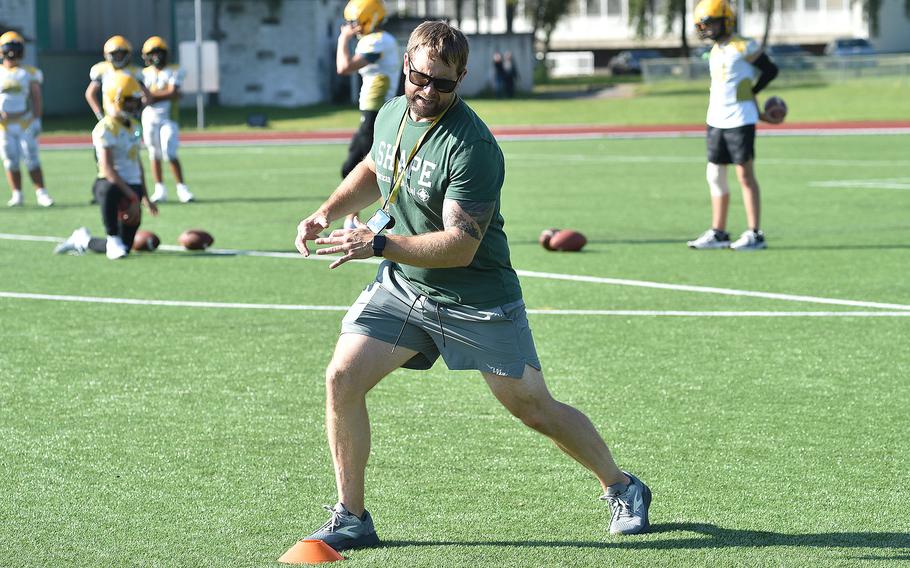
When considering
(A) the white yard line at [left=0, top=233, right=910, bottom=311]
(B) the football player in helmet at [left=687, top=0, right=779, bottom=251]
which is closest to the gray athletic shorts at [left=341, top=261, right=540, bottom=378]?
(A) the white yard line at [left=0, top=233, right=910, bottom=311]

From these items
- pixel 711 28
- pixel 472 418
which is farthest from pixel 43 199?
pixel 472 418

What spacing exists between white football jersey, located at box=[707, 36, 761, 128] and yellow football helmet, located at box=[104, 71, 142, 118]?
18.2ft

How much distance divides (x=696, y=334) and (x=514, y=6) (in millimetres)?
75321

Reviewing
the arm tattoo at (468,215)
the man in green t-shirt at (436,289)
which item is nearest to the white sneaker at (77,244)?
the man in green t-shirt at (436,289)

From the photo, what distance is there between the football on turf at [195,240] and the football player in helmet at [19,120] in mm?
5823

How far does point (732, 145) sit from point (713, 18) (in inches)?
47.9

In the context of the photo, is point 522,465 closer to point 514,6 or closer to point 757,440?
point 757,440

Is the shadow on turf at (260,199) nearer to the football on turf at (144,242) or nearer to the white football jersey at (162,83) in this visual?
the white football jersey at (162,83)

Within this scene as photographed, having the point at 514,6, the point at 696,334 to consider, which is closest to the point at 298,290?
the point at 696,334

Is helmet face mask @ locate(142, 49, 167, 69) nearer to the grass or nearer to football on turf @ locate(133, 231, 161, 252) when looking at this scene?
football on turf @ locate(133, 231, 161, 252)

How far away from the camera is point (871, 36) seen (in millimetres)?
97375

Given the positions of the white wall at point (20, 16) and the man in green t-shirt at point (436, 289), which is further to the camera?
the white wall at point (20, 16)

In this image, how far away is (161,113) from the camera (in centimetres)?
1984

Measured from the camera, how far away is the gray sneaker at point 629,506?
5.37 metres
